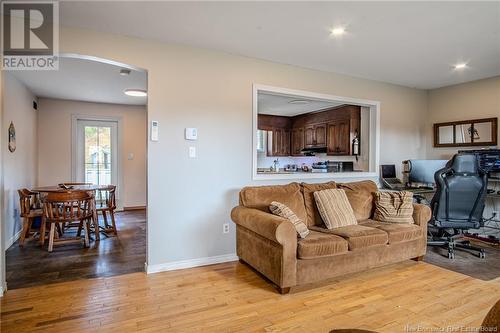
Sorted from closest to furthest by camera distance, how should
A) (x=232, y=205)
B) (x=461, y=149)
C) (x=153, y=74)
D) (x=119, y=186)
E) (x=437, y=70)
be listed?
1. (x=153, y=74)
2. (x=232, y=205)
3. (x=437, y=70)
4. (x=461, y=149)
5. (x=119, y=186)

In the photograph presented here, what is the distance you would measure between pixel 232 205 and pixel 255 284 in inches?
40.4

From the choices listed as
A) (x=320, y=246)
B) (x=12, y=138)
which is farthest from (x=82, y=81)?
(x=320, y=246)

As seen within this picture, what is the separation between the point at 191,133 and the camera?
3.29m

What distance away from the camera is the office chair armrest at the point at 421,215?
3.43 m

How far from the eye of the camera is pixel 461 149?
15.8 ft

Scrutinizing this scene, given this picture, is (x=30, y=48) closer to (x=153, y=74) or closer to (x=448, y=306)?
(x=153, y=74)

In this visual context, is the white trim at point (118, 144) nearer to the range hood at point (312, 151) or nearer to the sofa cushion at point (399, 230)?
the range hood at point (312, 151)

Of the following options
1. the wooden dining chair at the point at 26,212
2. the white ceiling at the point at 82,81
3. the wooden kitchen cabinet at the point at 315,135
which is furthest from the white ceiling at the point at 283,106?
the wooden dining chair at the point at 26,212

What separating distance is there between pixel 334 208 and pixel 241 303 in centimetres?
151

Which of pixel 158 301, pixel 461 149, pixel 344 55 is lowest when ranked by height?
pixel 158 301

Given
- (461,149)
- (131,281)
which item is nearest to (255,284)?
(131,281)

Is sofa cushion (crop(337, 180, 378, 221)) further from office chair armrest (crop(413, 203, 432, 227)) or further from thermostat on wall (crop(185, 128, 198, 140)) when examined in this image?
thermostat on wall (crop(185, 128, 198, 140))

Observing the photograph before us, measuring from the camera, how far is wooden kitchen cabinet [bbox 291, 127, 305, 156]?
7410mm

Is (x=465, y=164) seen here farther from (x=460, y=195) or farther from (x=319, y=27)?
(x=319, y=27)
